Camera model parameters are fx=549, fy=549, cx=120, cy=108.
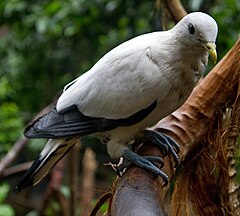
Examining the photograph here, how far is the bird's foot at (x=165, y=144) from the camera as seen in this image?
1.07 meters

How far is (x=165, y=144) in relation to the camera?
107 centimetres

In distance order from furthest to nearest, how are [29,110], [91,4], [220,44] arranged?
1. [29,110]
2. [91,4]
3. [220,44]

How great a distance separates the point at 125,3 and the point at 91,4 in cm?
13

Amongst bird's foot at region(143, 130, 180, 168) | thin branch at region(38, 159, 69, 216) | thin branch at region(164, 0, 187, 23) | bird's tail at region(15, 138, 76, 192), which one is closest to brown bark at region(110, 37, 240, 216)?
bird's foot at region(143, 130, 180, 168)

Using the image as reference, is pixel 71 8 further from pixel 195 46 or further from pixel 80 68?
pixel 195 46

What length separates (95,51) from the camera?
232 cm

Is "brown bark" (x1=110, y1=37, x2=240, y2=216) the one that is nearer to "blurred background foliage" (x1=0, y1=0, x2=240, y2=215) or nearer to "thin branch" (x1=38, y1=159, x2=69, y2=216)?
"blurred background foliage" (x1=0, y1=0, x2=240, y2=215)

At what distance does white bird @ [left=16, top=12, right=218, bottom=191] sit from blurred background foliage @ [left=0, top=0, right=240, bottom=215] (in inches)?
18.8

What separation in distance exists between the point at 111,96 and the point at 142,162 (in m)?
0.22

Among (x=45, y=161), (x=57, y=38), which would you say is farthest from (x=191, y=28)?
(x=57, y=38)

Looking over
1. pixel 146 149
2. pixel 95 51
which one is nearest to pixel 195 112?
pixel 146 149

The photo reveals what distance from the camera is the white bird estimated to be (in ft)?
3.70

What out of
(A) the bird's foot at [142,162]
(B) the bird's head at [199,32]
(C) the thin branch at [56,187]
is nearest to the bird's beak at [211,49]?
(B) the bird's head at [199,32]

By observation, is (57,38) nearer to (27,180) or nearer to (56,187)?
(56,187)
